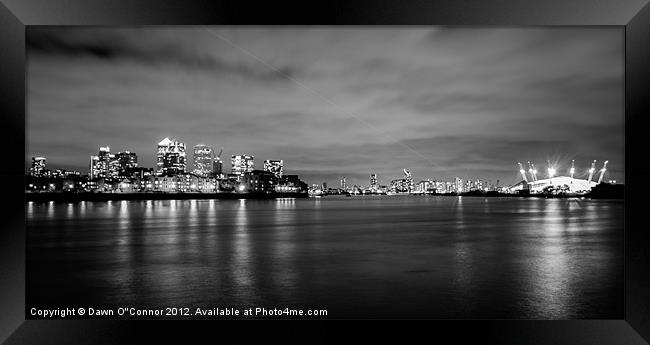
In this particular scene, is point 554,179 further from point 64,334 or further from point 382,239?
point 64,334

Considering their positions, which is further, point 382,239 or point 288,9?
point 382,239

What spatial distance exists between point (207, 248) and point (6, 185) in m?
8.47

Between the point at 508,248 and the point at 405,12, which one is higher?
the point at 405,12

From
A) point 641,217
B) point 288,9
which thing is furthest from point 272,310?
point 641,217

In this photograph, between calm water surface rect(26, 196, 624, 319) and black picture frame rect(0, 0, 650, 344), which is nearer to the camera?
black picture frame rect(0, 0, 650, 344)

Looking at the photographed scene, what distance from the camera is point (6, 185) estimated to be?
403 cm

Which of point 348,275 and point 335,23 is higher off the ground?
point 335,23

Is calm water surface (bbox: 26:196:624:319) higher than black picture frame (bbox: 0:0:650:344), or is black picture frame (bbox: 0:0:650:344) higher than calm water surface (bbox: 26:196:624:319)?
black picture frame (bbox: 0:0:650:344)

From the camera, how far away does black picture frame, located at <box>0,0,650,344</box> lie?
13.4 ft

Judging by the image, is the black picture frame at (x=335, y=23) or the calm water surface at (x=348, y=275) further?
the calm water surface at (x=348, y=275)

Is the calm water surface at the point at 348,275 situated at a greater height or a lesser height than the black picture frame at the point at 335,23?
lesser

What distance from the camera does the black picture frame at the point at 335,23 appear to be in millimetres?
4094

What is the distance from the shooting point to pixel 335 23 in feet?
13.7

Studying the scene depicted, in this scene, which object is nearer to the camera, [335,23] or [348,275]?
[335,23]
